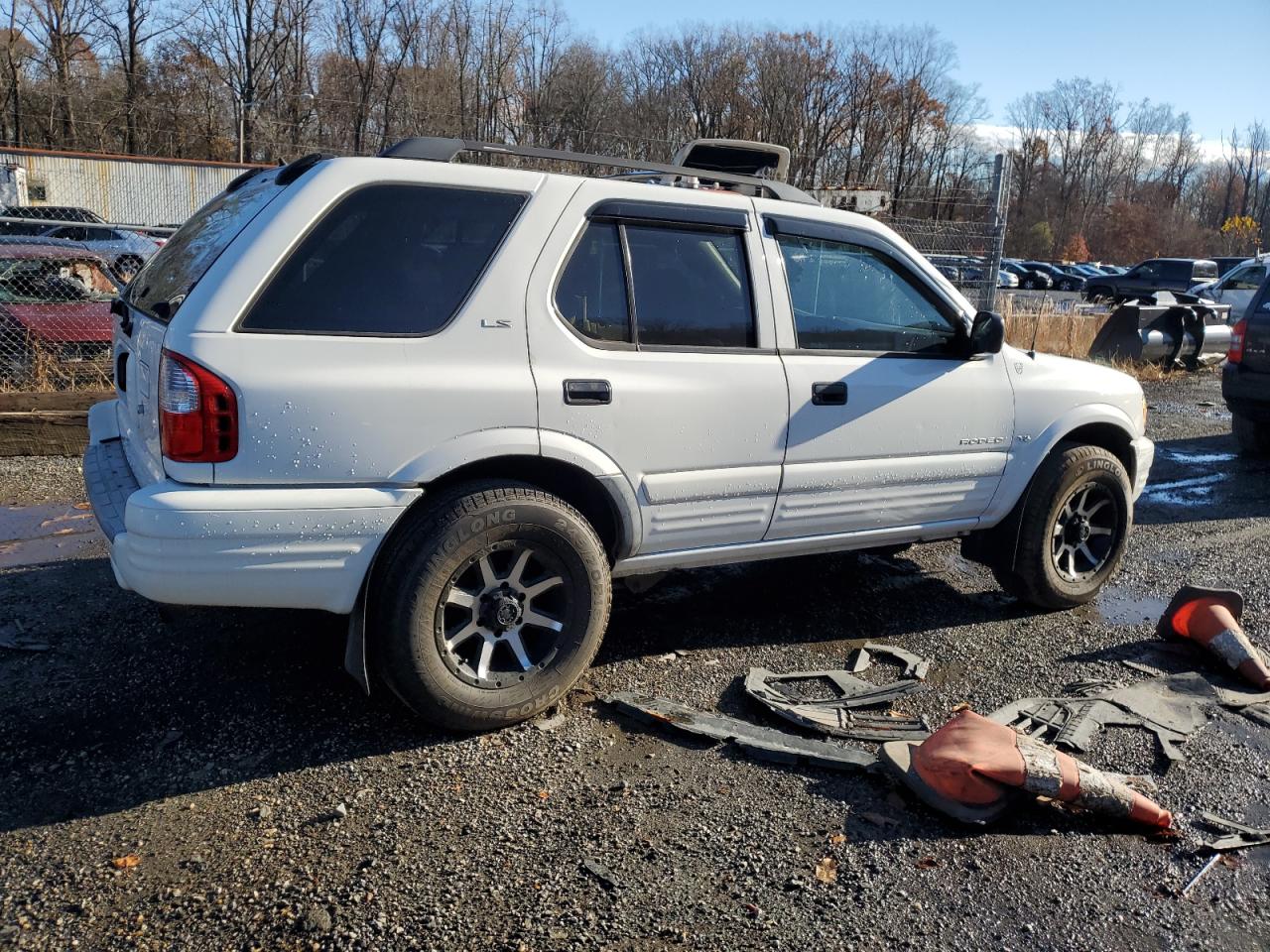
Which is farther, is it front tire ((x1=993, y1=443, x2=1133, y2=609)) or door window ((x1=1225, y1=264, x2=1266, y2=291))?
door window ((x1=1225, y1=264, x2=1266, y2=291))

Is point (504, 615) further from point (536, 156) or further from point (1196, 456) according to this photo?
point (1196, 456)

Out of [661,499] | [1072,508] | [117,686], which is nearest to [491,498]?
[661,499]

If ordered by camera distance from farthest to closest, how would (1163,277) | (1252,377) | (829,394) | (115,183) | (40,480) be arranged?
(1163,277)
(115,183)
(1252,377)
(40,480)
(829,394)

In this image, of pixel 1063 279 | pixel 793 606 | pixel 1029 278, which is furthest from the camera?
pixel 1063 279

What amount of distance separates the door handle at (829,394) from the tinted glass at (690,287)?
35 centimetres

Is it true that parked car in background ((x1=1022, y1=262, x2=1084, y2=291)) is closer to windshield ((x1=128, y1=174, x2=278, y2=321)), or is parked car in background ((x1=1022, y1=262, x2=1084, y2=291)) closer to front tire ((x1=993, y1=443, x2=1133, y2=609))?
front tire ((x1=993, y1=443, x2=1133, y2=609))

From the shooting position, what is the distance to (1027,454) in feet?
15.5

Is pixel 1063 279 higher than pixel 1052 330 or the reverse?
higher

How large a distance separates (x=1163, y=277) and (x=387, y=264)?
41497mm

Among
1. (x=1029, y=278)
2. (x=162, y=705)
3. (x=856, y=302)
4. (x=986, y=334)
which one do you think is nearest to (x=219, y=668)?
(x=162, y=705)

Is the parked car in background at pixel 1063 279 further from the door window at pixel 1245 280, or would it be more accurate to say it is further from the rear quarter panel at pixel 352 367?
the rear quarter panel at pixel 352 367

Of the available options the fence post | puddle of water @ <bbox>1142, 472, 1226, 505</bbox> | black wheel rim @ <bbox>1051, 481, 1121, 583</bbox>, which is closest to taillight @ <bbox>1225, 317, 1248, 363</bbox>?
puddle of water @ <bbox>1142, 472, 1226, 505</bbox>

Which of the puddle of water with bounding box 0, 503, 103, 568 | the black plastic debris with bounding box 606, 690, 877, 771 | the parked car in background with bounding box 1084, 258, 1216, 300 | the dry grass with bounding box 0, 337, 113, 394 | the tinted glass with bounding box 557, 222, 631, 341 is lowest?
the black plastic debris with bounding box 606, 690, 877, 771

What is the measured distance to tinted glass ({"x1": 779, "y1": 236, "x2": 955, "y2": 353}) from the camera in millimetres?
4168
